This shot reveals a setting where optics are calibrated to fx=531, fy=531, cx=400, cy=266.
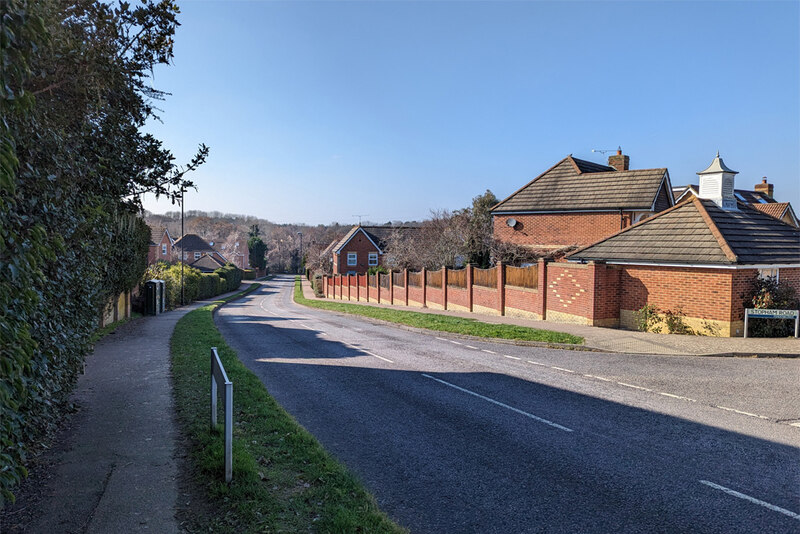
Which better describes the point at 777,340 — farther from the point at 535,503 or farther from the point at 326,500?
the point at 326,500

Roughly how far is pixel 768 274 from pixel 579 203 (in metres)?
14.6

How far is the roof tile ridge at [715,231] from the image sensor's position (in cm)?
1558

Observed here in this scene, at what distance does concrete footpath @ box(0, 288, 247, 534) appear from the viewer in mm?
4652

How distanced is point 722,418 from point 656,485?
3.27 metres

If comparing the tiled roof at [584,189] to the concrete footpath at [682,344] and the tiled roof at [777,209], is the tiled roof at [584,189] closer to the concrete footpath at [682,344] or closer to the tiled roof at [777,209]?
the concrete footpath at [682,344]

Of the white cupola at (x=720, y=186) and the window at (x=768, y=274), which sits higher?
the white cupola at (x=720, y=186)

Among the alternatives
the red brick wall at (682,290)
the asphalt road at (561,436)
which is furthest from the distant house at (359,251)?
the asphalt road at (561,436)

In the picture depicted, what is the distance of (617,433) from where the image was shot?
7445mm

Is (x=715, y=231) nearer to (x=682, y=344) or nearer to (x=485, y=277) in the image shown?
(x=682, y=344)

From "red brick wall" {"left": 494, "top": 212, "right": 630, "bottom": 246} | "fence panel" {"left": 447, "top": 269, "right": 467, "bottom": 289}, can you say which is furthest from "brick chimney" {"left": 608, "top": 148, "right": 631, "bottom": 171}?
"fence panel" {"left": 447, "top": 269, "right": 467, "bottom": 289}

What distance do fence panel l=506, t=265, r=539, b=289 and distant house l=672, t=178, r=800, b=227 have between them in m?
22.0

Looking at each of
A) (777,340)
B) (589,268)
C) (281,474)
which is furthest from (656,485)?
(589,268)

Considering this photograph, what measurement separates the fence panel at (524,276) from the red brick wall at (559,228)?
7.67 meters

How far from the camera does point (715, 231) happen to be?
16812 mm
